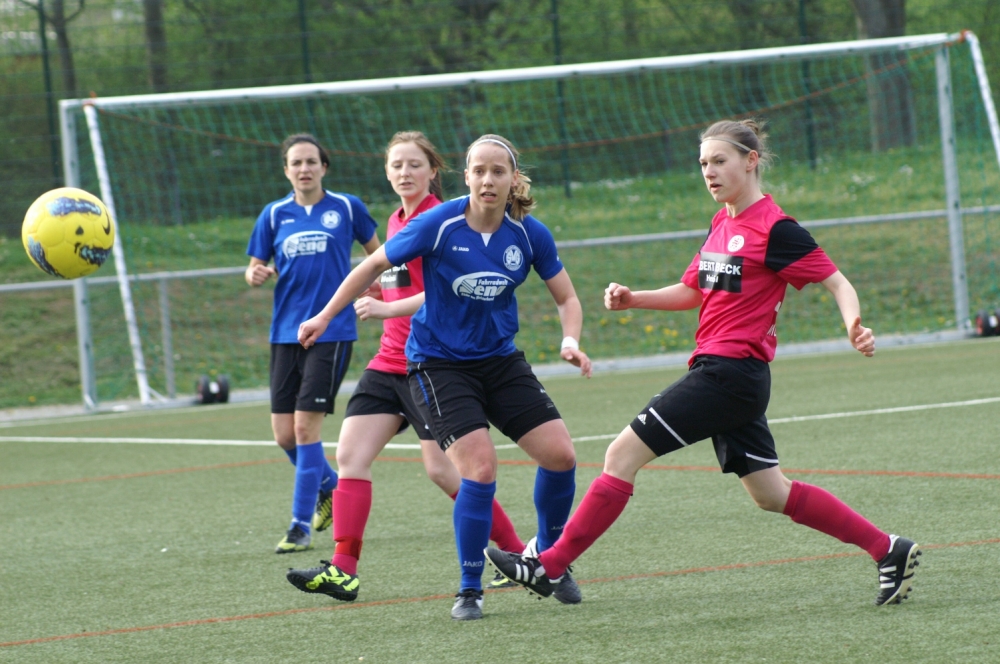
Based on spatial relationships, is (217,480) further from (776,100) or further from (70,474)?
(776,100)

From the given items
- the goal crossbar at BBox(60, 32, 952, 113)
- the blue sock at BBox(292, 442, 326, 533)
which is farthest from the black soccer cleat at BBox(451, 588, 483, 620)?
the goal crossbar at BBox(60, 32, 952, 113)

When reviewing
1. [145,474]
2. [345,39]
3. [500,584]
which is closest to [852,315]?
[500,584]

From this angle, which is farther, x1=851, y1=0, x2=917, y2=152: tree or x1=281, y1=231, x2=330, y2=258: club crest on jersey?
x1=851, y1=0, x2=917, y2=152: tree

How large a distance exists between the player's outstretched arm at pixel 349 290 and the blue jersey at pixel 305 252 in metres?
1.54

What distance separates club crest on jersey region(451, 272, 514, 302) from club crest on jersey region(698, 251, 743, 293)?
0.71m

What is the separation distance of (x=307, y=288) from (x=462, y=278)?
1922 millimetres

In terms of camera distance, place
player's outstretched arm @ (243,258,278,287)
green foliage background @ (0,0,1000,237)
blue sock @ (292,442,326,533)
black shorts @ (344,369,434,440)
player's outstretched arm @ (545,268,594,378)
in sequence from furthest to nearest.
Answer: green foliage background @ (0,0,1000,237) → player's outstretched arm @ (243,258,278,287) → blue sock @ (292,442,326,533) → black shorts @ (344,369,434,440) → player's outstretched arm @ (545,268,594,378)

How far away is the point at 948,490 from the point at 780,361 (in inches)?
237

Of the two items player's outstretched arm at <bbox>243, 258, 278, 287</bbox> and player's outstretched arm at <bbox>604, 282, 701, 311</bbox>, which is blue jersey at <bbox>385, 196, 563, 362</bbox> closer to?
player's outstretched arm at <bbox>604, 282, 701, 311</bbox>

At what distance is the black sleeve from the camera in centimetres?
399

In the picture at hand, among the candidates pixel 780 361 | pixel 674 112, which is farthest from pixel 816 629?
A: pixel 674 112

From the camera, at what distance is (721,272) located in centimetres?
409

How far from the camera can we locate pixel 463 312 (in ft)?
14.2

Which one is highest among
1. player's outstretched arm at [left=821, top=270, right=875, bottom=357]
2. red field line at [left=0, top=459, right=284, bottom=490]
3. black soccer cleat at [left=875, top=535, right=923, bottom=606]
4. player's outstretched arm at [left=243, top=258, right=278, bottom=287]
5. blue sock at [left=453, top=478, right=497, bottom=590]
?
player's outstretched arm at [left=243, top=258, right=278, bottom=287]
